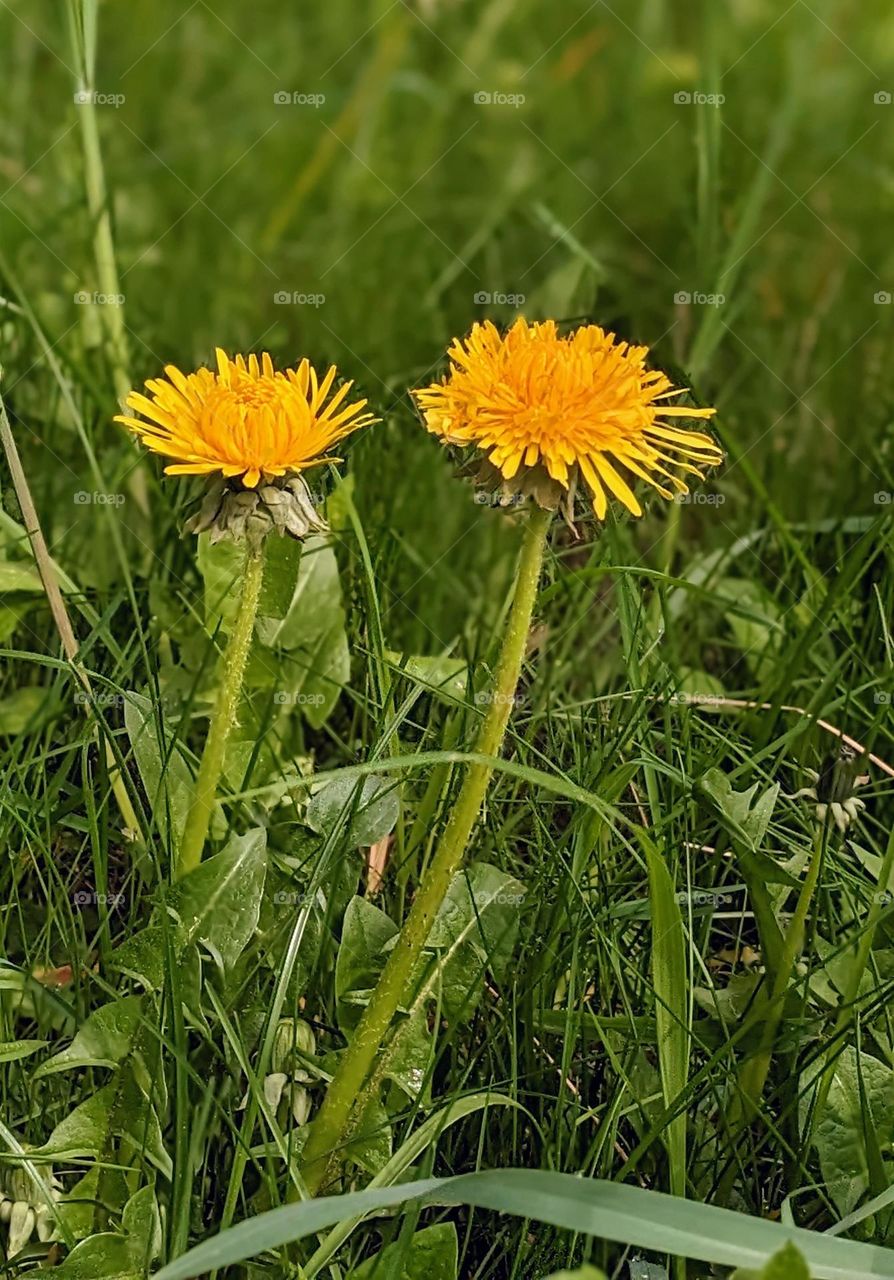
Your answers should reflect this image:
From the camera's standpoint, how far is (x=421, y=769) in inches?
47.8

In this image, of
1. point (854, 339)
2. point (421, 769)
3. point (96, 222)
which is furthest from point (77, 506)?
point (854, 339)

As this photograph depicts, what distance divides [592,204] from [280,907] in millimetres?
1810

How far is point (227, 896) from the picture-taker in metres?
0.96

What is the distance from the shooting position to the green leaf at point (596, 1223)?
723 millimetres

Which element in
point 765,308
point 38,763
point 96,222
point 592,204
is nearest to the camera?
point 38,763

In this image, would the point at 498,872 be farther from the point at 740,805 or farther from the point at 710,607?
the point at 710,607

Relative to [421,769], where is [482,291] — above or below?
above

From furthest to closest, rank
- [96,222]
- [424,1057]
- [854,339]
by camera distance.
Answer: [854,339], [96,222], [424,1057]
